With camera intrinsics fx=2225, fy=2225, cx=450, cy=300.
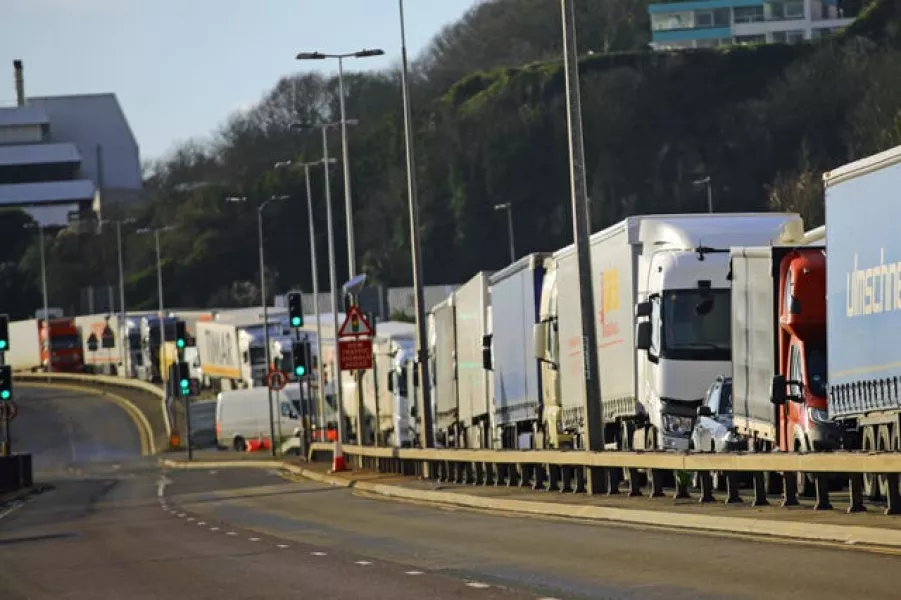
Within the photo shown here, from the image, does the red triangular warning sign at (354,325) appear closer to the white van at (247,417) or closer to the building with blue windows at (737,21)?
the white van at (247,417)

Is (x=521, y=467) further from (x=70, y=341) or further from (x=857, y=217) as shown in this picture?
(x=70, y=341)

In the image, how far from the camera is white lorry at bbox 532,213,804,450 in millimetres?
32844

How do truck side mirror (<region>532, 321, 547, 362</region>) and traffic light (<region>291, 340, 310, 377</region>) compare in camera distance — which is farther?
traffic light (<region>291, 340, 310, 377</region>)

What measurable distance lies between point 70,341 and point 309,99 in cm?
6284

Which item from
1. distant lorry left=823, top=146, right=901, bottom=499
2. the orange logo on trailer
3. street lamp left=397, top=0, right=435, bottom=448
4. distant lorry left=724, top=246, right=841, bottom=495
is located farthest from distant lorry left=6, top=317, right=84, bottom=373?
distant lorry left=823, top=146, right=901, bottom=499

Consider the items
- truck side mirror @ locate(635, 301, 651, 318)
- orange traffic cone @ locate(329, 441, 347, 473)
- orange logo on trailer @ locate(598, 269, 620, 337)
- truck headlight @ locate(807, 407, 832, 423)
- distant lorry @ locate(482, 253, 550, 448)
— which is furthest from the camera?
orange traffic cone @ locate(329, 441, 347, 473)

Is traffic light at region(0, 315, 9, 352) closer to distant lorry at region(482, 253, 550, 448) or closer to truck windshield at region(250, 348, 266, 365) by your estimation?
distant lorry at region(482, 253, 550, 448)

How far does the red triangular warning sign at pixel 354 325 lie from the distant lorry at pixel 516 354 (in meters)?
2.98

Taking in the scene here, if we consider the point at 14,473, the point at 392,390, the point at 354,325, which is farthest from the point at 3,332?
the point at 392,390

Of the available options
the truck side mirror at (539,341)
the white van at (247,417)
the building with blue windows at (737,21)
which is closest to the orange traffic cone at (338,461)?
the truck side mirror at (539,341)

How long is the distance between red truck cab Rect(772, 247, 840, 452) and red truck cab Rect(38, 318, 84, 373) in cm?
11513

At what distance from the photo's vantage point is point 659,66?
6752 inches

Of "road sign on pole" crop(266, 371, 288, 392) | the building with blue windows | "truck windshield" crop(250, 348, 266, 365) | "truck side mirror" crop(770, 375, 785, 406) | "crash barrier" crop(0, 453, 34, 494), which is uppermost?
the building with blue windows

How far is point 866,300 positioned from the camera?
23906mm
